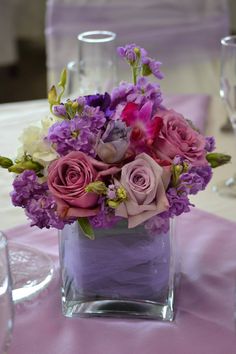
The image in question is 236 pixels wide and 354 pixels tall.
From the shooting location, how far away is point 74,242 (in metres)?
0.83

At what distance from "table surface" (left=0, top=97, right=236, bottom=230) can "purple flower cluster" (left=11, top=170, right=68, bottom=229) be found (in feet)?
1.05

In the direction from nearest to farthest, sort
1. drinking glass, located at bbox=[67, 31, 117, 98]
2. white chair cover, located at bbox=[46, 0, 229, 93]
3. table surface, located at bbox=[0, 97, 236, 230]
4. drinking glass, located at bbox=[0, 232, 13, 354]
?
1. drinking glass, located at bbox=[0, 232, 13, 354]
2. table surface, located at bbox=[0, 97, 236, 230]
3. drinking glass, located at bbox=[67, 31, 117, 98]
4. white chair cover, located at bbox=[46, 0, 229, 93]

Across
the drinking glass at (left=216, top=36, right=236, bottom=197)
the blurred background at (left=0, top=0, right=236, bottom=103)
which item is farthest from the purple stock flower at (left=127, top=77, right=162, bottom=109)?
the blurred background at (left=0, top=0, right=236, bottom=103)

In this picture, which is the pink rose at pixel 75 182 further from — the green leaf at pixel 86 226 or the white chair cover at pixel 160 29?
the white chair cover at pixel 160 29

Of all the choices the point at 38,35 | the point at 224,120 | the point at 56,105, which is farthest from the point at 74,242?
the point at 38,35

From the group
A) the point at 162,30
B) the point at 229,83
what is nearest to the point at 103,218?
the point at 229,83

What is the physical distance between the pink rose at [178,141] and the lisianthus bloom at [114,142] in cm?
4

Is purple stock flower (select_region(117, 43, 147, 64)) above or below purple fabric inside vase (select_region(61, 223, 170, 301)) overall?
above

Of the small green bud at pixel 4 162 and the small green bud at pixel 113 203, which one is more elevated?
the small green bud at pixel 4 162

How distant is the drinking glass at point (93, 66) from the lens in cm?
137

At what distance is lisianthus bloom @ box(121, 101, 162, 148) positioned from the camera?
770 millimetres

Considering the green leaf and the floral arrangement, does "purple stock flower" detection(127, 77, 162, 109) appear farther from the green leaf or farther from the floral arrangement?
the green leaf

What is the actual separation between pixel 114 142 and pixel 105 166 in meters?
0.03

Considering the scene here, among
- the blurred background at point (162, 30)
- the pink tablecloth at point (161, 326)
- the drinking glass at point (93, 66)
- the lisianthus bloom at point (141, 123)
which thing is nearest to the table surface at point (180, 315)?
the pink tablecloth at point (161, 326)
